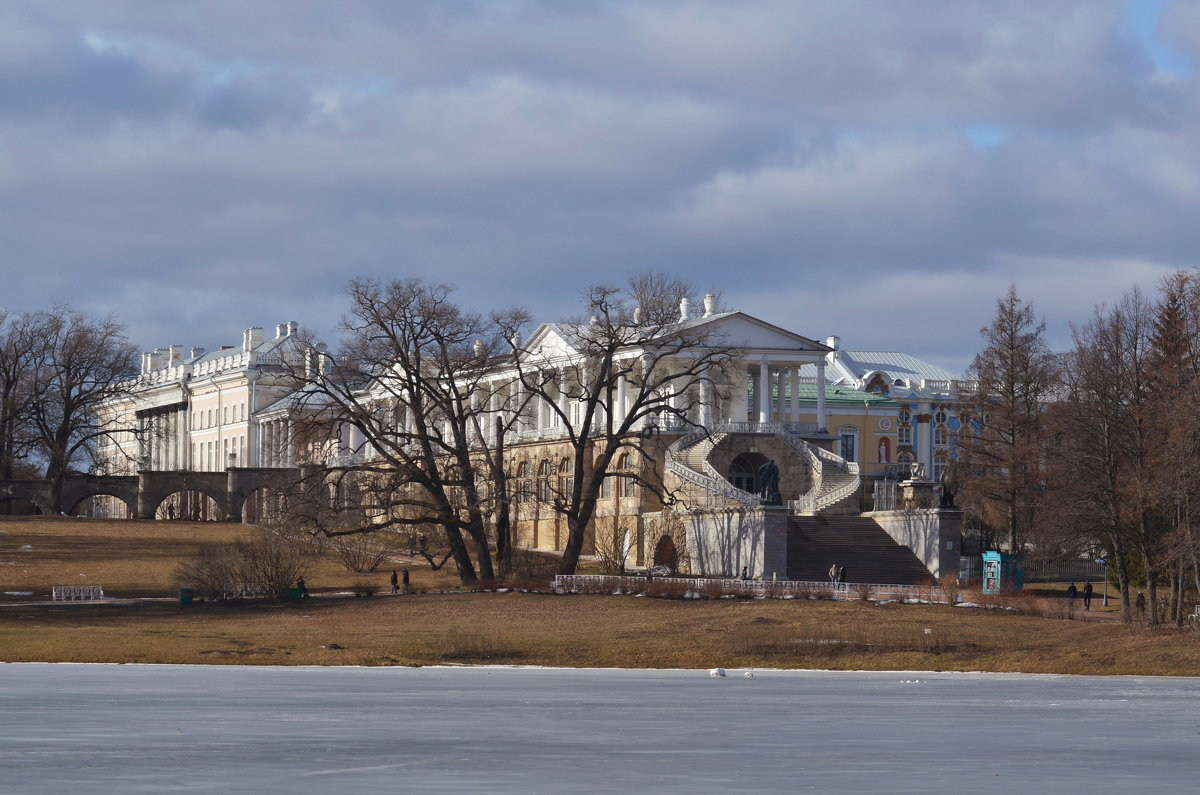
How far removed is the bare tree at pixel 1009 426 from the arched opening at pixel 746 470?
Answer: 12.0 m

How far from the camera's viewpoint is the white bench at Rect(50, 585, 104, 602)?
56844 millimetres

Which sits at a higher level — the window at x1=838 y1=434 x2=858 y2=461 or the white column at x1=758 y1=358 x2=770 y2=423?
the white column at x1=758 y1=358 x2=770 y2=423

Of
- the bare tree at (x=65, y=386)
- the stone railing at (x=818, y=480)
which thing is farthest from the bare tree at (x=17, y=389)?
Answer: the stone railing at (x=818, y=480)

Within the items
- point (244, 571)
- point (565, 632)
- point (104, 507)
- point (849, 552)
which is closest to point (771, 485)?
point (849, 552)

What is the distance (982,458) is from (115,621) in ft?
136

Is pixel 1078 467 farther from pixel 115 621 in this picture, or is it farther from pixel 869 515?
pixel 115 621

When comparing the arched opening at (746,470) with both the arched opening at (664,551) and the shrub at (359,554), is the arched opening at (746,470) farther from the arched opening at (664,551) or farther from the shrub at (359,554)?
the shrub at (359,554)

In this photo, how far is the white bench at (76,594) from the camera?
56.8 metres

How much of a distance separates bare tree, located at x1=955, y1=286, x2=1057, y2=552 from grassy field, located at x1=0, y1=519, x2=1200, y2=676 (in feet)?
60.8

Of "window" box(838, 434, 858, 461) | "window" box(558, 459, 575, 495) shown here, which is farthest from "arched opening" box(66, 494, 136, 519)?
"window" box(558, 459, 575, 495)

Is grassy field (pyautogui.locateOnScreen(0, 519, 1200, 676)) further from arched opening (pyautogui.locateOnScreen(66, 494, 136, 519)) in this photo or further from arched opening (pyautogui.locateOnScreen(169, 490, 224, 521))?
arched opening (pyautogui.locateOnScreen(66, 494, 136, 519))

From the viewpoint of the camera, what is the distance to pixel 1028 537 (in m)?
71.0

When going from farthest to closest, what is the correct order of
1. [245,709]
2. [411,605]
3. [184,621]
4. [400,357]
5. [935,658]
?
[400,357] → [411,605] → [184,621] → [935,658] → [245,709]

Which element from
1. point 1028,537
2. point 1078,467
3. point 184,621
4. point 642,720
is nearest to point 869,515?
point 1028,537
